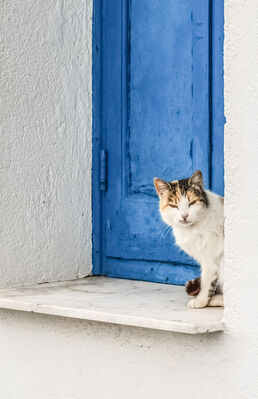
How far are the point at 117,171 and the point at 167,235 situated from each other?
16.3 inches

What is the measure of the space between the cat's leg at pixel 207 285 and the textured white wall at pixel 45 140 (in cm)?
93

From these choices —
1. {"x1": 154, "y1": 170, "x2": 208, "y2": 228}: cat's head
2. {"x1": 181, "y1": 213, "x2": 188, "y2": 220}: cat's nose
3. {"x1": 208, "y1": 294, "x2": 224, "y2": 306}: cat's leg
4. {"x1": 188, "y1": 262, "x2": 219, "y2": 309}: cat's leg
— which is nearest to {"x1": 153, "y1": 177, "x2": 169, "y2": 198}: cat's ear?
{"x1": 154, "y1": 170, "x2": 208, "y2": 228}: cat's head

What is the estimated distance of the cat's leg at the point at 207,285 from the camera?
2.12 m

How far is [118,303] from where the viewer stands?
228 cm

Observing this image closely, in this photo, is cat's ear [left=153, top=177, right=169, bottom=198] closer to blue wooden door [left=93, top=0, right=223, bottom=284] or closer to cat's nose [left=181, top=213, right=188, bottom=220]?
cat's nose [left=181, top=213, right=188, bottom=220]

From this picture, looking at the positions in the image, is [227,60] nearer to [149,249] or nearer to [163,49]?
[163,49]

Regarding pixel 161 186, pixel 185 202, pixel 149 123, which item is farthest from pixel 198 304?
pixel 149 123

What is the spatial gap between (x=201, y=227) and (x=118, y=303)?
1.39 ft

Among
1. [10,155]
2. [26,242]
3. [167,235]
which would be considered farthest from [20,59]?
[167,235]

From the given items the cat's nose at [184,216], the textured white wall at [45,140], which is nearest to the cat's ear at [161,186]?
the cat's nose at [184,216]

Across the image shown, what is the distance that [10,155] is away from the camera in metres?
2.69

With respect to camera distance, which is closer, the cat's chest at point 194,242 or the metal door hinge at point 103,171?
the cat's chest at point 194,242

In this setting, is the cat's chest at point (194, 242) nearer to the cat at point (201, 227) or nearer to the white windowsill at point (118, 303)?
the cat at point (201, 227)

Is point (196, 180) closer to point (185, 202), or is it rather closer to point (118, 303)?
point (185, 202)
